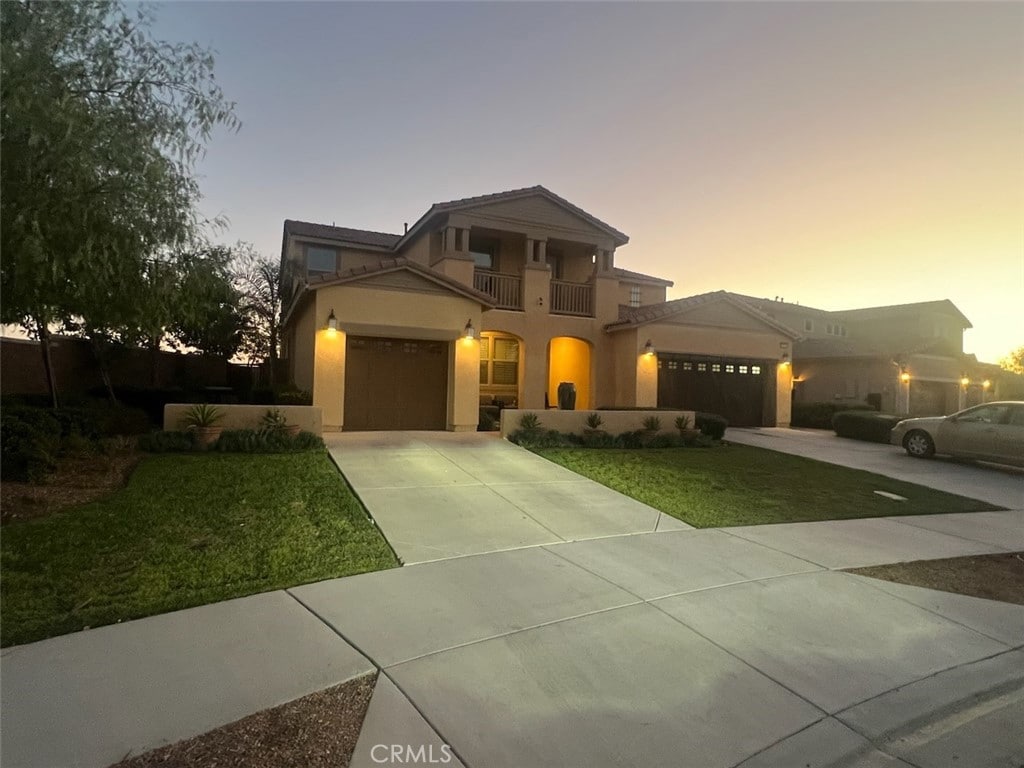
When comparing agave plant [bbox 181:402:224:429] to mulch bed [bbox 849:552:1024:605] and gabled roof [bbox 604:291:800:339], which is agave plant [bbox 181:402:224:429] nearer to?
mulch bed [bbox 849:552:1024:605]

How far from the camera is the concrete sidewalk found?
2.95 metres

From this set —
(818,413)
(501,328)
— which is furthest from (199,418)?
(818,413)

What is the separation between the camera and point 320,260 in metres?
20.6

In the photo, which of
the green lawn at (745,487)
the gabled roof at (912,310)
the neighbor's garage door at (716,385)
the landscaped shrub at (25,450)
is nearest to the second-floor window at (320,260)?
the neighbor's garage door at (716,385)

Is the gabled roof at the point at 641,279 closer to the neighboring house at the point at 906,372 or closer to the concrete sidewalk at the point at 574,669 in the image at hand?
the neighboring house at the point at 906,372

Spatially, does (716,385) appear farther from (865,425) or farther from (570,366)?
(570,366)

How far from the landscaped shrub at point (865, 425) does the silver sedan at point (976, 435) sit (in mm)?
2321

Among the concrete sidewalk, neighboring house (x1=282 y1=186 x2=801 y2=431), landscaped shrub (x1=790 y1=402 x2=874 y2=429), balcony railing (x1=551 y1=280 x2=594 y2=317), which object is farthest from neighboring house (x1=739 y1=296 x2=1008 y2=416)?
the concrete sidewalk

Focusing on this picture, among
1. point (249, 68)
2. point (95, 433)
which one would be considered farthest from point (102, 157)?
point (95, 433)

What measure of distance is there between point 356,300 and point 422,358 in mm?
2217

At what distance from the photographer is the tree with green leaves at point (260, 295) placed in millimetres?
22500

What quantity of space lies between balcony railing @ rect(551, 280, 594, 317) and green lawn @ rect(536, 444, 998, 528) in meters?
7.06

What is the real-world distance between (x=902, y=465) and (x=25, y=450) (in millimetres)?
16245

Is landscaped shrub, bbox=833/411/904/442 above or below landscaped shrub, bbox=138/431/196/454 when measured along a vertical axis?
above
